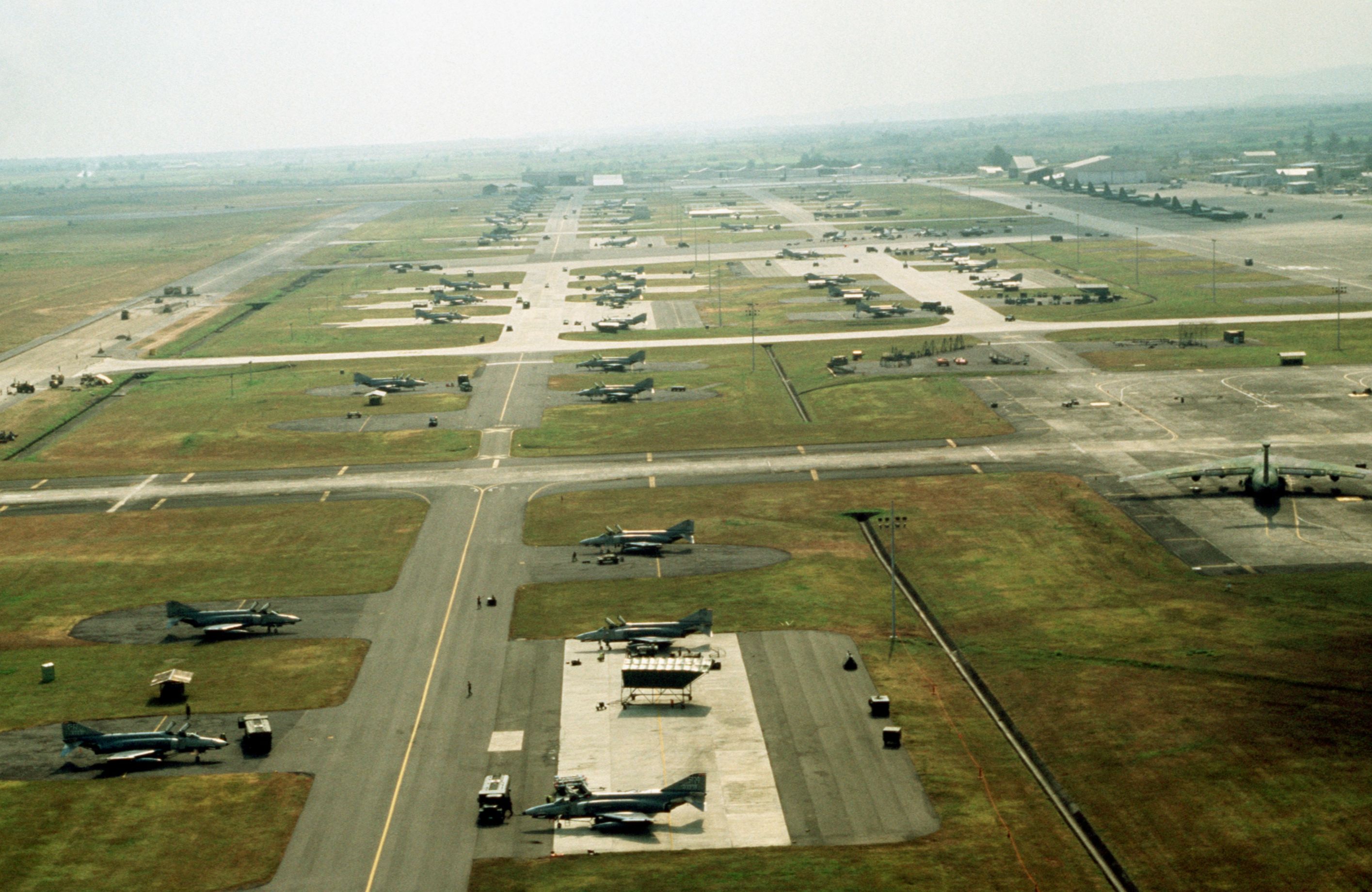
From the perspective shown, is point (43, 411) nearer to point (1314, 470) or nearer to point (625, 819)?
point (625, 819)

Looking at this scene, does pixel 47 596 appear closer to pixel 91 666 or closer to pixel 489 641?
pixel 91 666

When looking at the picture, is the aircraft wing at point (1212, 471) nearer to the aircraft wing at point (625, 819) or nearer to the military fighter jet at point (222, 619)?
the aircraft wing at point (625, 819)

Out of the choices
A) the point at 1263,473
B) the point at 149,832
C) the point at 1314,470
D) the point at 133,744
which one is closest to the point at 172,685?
the point at 133,744

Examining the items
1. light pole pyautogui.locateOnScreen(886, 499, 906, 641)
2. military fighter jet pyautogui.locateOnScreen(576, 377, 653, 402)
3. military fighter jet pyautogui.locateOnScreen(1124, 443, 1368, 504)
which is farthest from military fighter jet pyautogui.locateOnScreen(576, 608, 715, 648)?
military fighter jet pyautogui.locateOnScreen(576, 377, 653, 402)

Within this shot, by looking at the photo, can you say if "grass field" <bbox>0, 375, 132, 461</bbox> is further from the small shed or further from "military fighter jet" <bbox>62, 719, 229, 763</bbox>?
"military fighter jet" <bbox>62, 719, 229, 763</bbox>

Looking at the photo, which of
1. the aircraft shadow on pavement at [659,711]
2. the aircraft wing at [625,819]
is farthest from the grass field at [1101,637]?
the aircraft shadow on pavement at [659,711]

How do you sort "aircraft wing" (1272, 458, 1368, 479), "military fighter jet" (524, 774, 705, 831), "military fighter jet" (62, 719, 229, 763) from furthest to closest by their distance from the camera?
"aircraft wing" (1272, 458, 1368, 479) < "military fighter jet" (62, 719, 229, 763) < "military fighter jet" (524, 774, 705, 831)

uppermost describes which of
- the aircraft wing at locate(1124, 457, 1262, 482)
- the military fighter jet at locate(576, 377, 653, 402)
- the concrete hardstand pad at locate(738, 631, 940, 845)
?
the military fighter jet at locate(576, 377, 653, 402)
